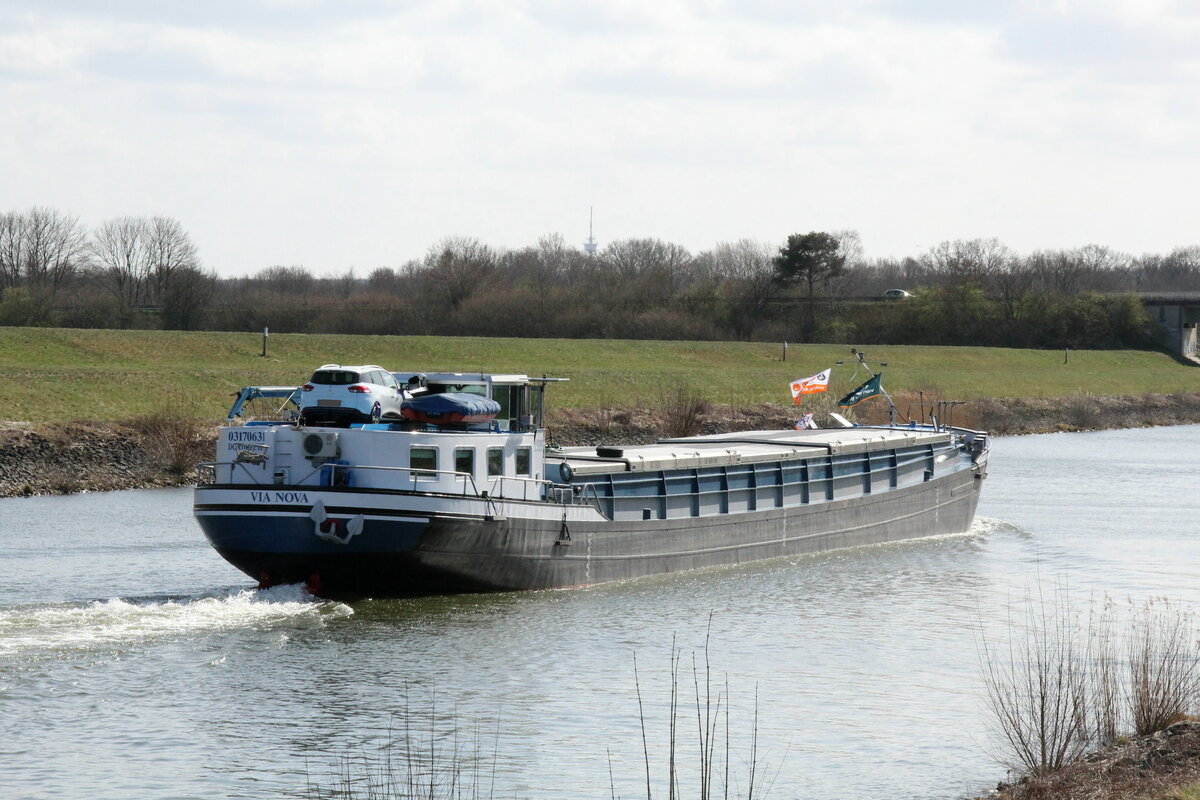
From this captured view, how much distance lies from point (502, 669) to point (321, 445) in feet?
20.7

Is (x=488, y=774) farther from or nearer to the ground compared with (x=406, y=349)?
nearer to the ground

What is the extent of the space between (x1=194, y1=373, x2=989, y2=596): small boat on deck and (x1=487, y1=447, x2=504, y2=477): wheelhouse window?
31mm

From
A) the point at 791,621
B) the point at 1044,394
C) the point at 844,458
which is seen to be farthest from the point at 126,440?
the point at 1044,394

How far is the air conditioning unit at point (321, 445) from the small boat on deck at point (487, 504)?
0.08 feet

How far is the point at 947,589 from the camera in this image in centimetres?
3017

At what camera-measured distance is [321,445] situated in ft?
83.3

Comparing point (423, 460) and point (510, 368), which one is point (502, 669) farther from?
point (510, 368)

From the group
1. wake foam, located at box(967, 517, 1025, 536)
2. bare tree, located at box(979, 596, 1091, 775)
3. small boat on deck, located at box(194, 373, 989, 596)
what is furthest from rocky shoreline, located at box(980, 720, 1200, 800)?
wake foam, located at box(967, 517, 1025, 536)

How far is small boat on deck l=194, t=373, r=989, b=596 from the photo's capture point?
24812 mm

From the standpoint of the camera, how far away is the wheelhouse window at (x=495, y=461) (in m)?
27.0

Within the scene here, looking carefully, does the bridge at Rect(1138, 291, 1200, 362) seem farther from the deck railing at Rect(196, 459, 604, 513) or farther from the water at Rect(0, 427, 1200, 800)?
the deck railing at Rect(196, 459, 604, 513)

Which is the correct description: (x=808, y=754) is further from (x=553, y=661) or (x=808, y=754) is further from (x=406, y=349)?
(x=406, y=349)

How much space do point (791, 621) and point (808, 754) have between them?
28.3 feet

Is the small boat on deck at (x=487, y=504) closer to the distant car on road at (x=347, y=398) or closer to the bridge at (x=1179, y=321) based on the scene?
the distant car on road at (x=347, y=398)
